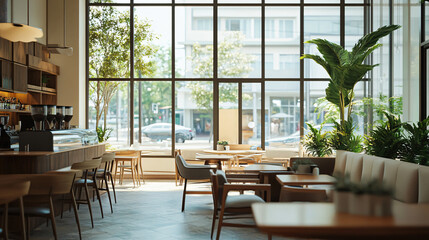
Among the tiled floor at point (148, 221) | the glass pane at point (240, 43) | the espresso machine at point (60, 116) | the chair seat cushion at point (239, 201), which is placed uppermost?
the glass pane at point (240, 43)

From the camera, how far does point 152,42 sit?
11.5 m

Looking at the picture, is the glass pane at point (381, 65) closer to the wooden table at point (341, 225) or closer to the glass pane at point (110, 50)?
the glass pane at point (110, 50)

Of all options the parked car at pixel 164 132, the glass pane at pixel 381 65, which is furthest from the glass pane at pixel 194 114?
the glass pane at pixel 381 65

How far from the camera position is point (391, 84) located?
9844 mm

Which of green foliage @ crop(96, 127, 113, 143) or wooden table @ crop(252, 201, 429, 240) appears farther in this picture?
green foliage @ crop(96, 127, 113, 143)

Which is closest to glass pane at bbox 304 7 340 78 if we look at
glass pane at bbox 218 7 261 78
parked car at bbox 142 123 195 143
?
glass pane at bbox 218 7 261 78

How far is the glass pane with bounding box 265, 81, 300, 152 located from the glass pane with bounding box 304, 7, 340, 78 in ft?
1.87

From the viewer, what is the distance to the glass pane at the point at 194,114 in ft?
38.0

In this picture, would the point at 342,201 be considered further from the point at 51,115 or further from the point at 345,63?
the point at 345,63

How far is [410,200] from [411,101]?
14.6ft

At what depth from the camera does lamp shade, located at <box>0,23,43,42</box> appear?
18.7 ft

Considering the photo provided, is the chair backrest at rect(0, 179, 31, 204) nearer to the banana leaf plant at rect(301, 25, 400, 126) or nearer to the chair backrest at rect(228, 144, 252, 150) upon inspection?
the banana leaf plant at rect(301, 25, 400, 126)

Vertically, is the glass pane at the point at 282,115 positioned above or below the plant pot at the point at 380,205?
above

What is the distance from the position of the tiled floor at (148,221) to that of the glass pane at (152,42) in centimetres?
380
